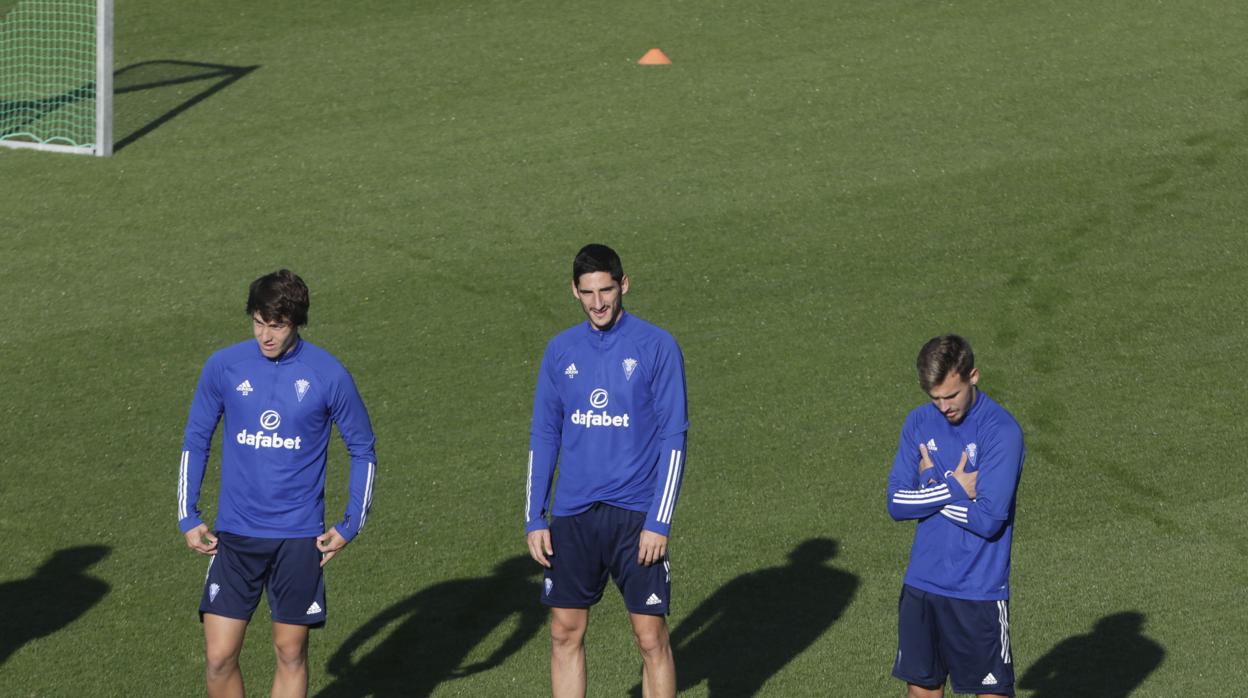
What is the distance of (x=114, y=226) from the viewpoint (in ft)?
46.9

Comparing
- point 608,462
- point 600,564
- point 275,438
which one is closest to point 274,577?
point 275,438

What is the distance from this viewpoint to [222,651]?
6992 millimetres

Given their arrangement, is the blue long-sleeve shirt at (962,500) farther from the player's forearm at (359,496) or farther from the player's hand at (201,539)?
the player's hand at (201,539)

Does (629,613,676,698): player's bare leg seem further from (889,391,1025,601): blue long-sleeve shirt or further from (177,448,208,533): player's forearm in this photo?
(177,448,208,533): player's forearm

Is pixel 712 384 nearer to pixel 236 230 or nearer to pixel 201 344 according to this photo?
pixel 201 344

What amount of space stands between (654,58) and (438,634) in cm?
1008

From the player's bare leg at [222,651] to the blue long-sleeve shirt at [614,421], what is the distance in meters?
1.36

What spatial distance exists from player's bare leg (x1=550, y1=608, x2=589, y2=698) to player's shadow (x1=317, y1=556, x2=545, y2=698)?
1.12 m

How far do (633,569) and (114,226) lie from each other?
28.9ft

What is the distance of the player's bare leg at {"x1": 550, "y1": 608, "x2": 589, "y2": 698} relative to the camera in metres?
7.23

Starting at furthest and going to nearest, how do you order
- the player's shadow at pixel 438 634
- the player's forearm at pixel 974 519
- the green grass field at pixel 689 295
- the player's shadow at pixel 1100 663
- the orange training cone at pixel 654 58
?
the orange training cone at pixel 654 58
the green grass field at pixel 689 295
the player's shadow at pixel 438 634
the player's shadow at pixel 1100 663
the player's forearm at pixel 974 519

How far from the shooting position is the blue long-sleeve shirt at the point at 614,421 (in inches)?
273

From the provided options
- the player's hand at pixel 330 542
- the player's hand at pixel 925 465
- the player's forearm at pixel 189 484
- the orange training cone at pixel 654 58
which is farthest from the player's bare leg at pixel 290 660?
the orange training cone at pixel 654 58

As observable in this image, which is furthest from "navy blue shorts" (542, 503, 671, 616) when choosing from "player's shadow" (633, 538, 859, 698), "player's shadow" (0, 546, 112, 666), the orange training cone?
the orange training cone
